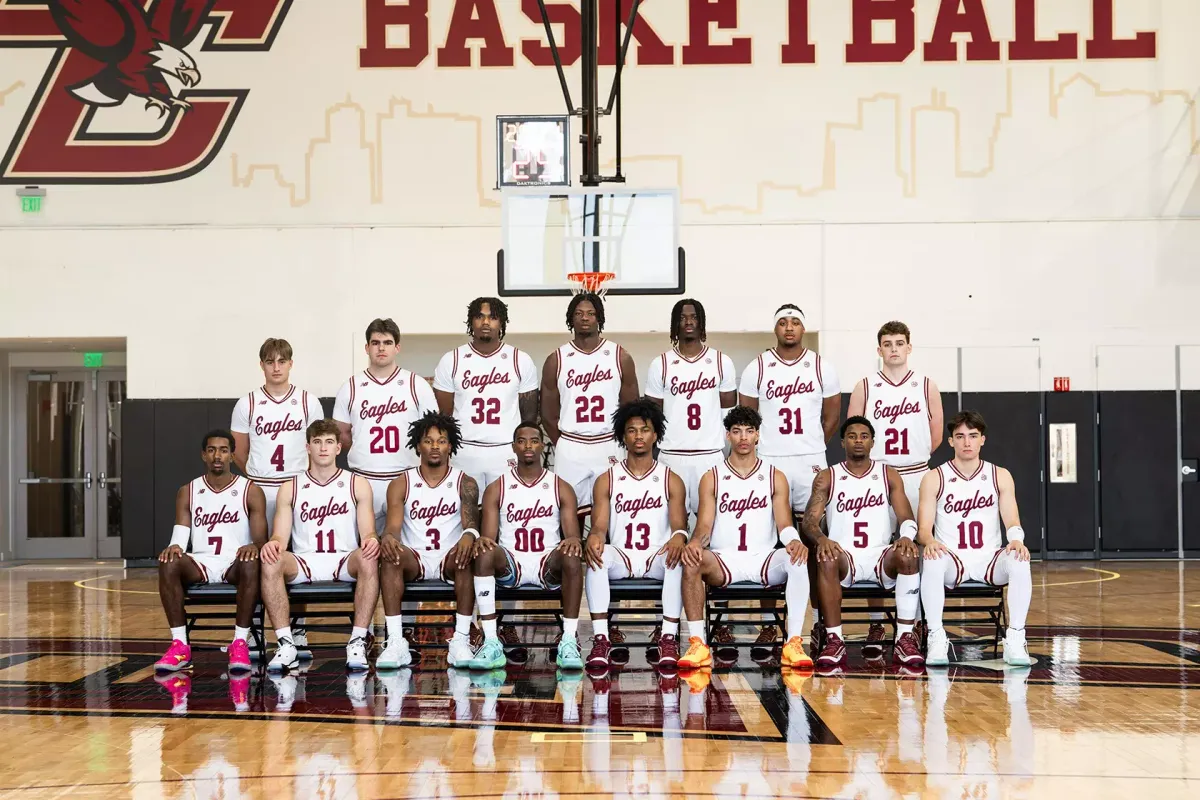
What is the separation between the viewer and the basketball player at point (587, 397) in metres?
7.38

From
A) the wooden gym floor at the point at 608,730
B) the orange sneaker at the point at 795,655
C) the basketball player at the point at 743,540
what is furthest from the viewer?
the basketball player at the point at 743,540

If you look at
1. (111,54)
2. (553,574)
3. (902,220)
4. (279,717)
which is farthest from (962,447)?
(111,54)

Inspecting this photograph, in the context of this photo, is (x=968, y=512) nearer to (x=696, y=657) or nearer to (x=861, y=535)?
(x=861, y=535)

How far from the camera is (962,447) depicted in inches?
265

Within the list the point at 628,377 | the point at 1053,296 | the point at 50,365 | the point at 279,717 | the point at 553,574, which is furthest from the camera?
the point at 50,365

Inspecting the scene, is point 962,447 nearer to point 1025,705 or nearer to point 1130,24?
point 1025,705

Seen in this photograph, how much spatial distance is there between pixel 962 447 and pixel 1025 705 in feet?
5.54

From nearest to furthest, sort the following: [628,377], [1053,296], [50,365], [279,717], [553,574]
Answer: [279,717] → [553,574] → [628,377] → [1053,296] → [50,365]

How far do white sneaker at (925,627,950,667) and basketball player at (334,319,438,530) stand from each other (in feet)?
9.83

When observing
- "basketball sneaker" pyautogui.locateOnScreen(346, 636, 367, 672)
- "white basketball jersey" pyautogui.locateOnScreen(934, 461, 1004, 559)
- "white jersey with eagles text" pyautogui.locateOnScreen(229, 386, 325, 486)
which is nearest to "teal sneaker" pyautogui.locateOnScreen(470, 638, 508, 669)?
"basketball sneaker" pyautogui.locateOnScreen(346, 636, 367, 672)

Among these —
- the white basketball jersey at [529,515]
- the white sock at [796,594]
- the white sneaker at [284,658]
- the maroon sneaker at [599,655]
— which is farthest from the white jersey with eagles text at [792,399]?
the white sneaker at [284,658]

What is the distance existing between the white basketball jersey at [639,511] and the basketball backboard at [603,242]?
322 cm

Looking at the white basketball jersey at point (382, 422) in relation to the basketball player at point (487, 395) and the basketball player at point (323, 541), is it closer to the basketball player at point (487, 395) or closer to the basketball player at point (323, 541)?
the basketball player at point (487, 395)

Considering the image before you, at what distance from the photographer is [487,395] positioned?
24.6ft
